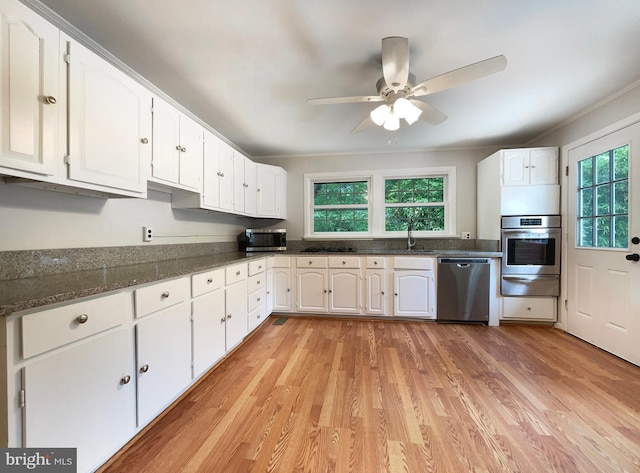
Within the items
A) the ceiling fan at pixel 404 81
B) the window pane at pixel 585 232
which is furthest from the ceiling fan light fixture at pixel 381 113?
the window pane at pixel 585 232

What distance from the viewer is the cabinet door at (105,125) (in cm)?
123

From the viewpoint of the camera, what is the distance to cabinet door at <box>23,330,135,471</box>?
91cm

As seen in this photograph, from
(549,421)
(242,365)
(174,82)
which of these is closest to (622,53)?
(549,421)

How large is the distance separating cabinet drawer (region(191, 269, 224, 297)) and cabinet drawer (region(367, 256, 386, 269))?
5.98 feet

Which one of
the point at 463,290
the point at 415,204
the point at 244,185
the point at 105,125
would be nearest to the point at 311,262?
the point at 244,185

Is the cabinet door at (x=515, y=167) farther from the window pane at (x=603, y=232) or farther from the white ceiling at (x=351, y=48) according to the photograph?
the window pane at (x=603, y=232)

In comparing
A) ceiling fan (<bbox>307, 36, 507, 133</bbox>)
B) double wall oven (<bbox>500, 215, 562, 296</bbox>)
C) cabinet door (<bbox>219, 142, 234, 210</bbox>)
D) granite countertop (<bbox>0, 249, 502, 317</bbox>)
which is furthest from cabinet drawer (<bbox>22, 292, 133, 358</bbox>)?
double wall oven (<bbox>500, 215, 562, 296</bbox>)

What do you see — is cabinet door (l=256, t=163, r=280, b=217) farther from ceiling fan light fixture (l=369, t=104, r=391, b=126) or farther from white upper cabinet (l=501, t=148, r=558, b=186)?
white upper cabinet (l=501, t=148, r=558, b=186)

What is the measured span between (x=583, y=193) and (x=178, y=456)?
3.96 meters

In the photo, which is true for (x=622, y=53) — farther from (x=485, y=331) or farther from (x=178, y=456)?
(x=178, y=456)

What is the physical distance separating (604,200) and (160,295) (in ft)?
12.3

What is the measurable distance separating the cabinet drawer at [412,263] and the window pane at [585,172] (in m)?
1.63

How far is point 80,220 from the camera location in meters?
1.57

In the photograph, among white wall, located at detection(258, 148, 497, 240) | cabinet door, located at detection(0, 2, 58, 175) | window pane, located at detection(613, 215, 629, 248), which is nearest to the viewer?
cabinet door, located at detection(0, 2, 58, 175)
